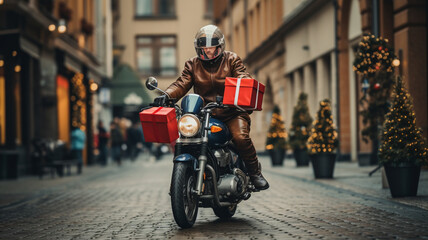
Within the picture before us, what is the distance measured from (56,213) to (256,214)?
2.76 m

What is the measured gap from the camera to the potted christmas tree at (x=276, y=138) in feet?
75.8

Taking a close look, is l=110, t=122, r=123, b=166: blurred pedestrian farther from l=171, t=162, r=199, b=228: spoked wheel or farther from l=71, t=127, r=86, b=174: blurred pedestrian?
l=171, t=162, r=199, b=228: spoked wheel

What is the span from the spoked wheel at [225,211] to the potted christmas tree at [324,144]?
7155 mm

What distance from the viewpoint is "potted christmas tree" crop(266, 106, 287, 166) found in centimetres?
2311

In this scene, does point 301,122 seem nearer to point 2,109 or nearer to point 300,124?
point 300,124

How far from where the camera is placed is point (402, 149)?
1086 cm

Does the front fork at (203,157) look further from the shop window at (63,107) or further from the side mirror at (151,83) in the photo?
the shop window at (63,107)

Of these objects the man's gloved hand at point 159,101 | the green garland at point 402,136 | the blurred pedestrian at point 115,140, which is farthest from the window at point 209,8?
the man's gloved hand at point 159,101

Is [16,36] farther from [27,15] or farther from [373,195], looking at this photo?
[373,195]

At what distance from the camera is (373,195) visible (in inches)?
456

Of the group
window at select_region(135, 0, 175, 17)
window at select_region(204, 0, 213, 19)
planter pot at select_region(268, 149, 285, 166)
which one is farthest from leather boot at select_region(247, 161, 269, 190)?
window at select_region(204, 0, 213, 19)

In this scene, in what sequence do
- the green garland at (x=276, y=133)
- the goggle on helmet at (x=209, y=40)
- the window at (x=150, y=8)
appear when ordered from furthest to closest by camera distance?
the window at (x=150, y=8) → the green garland at (x=276, y=133) → the goggle on helmet at (x=209, y=40)

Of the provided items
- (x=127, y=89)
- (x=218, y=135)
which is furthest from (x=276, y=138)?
(x=127, y=89)

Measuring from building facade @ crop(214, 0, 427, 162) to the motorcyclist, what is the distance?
685 centimetres
